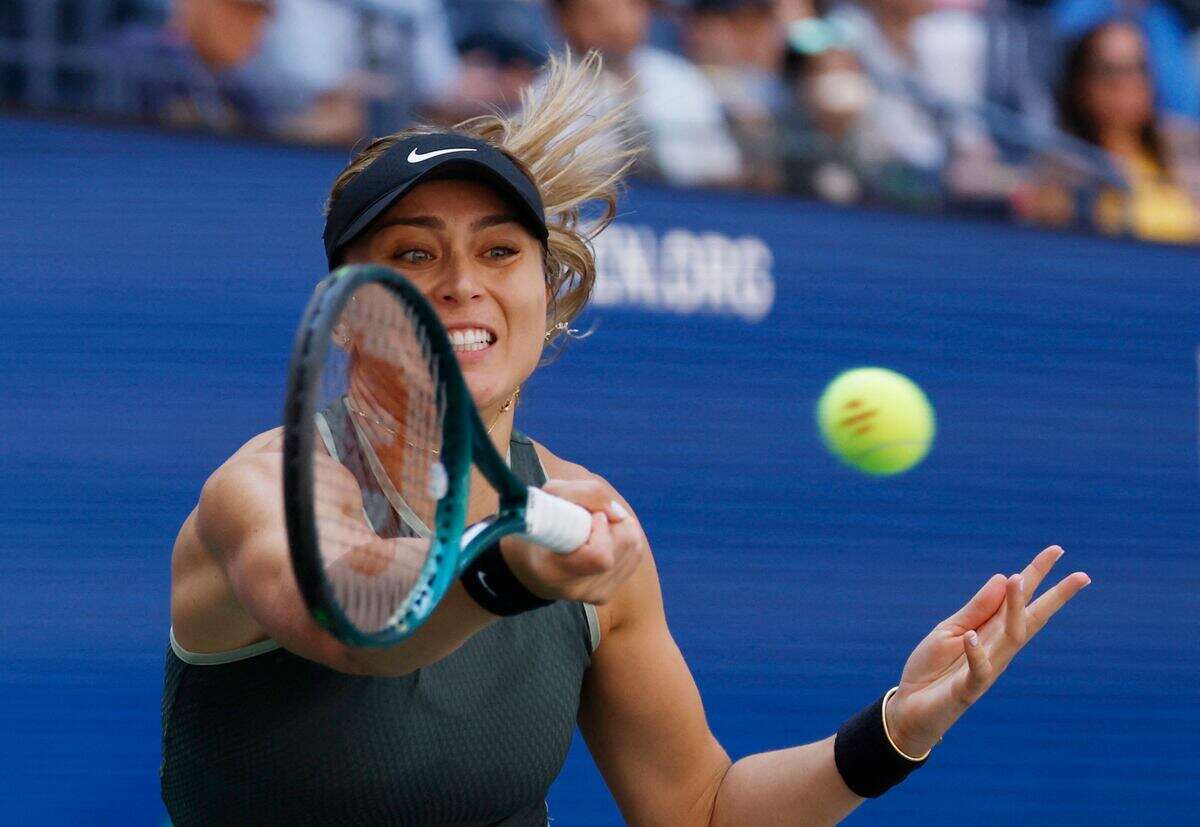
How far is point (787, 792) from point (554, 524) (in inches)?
34.0

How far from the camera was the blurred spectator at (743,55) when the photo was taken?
12.5 ft

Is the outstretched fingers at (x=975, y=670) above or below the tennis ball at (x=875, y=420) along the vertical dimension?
above

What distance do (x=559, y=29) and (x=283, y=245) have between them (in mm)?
762

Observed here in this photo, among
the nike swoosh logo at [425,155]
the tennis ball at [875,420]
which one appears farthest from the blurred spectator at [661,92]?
the nike swoosh logo at [425,155]

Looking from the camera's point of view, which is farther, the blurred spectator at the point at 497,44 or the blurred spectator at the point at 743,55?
the blurred spectator at the point at 743,55

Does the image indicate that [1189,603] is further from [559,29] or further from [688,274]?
[559,29]

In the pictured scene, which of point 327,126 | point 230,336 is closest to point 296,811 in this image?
point 230,336

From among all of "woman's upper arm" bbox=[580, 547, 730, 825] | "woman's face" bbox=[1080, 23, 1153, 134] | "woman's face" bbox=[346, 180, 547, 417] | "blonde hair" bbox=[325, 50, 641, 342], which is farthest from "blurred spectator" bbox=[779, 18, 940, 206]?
"woman's face" bbox=[346, 180, 547, 417]

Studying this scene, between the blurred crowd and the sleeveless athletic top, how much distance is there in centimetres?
168

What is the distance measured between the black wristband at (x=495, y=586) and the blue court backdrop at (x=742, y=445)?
1975 millimetres

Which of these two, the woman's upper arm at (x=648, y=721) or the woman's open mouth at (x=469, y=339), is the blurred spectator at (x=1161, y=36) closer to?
the woman's upper arm at (x=648, y=721)

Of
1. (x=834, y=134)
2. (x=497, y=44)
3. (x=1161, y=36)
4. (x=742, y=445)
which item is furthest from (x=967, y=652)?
(x=1161, y=36)

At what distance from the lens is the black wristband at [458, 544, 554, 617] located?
136 centimetres

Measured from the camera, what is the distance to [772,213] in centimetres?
374
